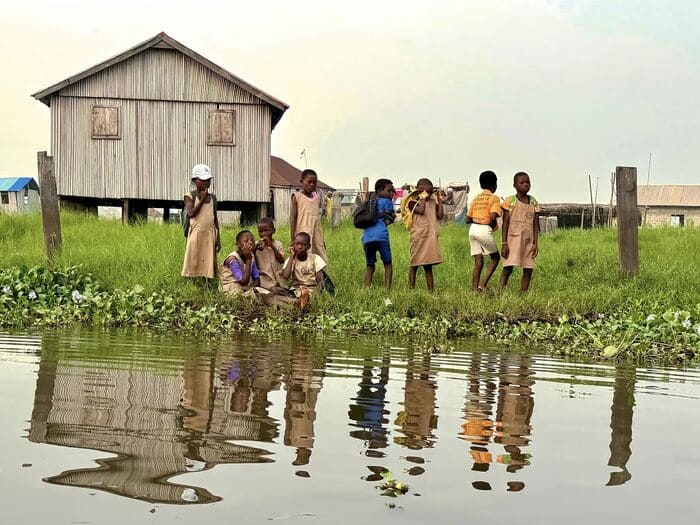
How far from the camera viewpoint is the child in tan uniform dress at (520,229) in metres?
11.0

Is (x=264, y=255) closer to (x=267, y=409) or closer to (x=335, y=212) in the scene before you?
(x=267, y=409)

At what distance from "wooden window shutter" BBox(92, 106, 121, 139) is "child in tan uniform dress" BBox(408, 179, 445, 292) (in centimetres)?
1314

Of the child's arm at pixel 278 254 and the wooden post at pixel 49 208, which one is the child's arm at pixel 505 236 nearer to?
the child's arm at pixel 278 254

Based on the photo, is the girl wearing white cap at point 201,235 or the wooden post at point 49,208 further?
the wooden post at point 49,208

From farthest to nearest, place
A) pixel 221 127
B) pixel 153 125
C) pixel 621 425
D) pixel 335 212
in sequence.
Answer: pixel 221 127, pixel 153 125, pixel 335 212, pixel 621 425

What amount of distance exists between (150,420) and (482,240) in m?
7.69

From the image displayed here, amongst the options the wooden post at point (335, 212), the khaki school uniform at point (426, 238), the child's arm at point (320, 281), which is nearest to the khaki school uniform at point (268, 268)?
the child's arm at point (320, 281)

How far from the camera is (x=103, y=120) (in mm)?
22578

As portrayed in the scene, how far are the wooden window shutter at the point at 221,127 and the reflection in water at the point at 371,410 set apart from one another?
57.4ft

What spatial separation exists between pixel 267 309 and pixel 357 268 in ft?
10.8

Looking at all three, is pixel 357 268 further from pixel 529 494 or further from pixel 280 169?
pixel 280 169

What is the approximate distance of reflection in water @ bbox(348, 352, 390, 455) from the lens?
3770mm

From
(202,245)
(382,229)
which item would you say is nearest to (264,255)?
(202,245)

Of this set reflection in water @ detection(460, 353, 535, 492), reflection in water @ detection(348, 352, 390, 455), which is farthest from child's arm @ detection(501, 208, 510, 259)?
reflection in water @ detection(348, 352, 390, 455)
